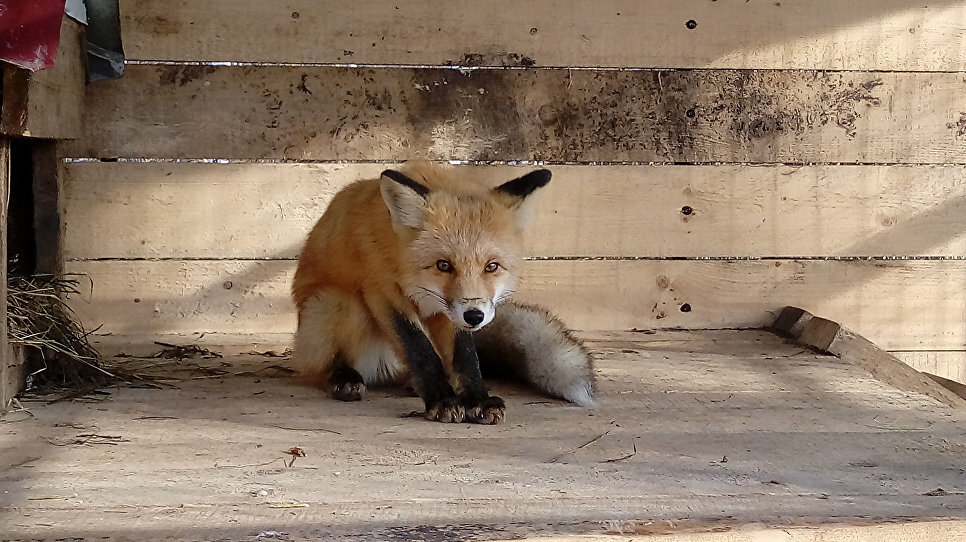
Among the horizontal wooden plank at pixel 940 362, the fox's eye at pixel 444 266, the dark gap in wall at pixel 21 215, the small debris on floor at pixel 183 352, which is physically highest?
the dark gap in wall at pixel 21 215

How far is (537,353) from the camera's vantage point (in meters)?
2.78

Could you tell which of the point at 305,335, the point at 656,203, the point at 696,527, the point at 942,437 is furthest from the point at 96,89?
the point at 942,437

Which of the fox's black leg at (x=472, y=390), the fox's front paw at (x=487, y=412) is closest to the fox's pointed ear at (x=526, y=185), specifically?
the fox's black leg at (x=472, y=390)

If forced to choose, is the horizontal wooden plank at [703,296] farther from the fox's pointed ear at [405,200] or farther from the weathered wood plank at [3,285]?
the fox's pointed ear at [405,200]

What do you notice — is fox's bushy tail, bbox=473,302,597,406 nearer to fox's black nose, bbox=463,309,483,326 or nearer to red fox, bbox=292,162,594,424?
red fox, bbox=292,162,594,424

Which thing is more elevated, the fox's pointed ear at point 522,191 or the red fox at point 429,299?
the fox's pointed ear at point 522,191

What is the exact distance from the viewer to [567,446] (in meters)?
2.22

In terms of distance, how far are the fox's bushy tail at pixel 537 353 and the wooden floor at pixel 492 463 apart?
0.22 feet

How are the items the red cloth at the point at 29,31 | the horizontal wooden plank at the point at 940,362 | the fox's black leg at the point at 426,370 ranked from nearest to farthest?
the red cloth at the point at 29,31, the fox's black leg at the point at 426,370, the horizontal wooden plank at the point at 940,362

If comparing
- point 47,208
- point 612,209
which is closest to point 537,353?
point 612,209

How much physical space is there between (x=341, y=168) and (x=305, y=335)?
93cm

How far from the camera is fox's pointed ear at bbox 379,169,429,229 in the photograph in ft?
8.08

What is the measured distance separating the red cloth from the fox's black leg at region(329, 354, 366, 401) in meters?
1.15

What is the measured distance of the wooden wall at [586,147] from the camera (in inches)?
137
